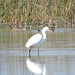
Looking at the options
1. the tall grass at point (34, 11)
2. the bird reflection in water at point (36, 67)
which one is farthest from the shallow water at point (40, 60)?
the tall grass at point (34, 11)

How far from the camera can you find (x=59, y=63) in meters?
8.62

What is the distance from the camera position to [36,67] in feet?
26.7

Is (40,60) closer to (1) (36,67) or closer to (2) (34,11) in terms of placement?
(1) (36,67)

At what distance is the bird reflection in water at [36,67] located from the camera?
24.6ft

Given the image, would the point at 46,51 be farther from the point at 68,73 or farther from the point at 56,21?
the point at 56,21

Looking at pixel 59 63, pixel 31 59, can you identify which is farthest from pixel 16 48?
pixel 59 63

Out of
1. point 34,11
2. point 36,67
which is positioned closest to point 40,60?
point 36,67

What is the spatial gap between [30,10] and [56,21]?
5.01ft

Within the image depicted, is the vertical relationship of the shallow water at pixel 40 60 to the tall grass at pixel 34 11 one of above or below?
below

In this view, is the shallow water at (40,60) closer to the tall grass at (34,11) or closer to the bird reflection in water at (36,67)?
the bird reflection in water at (36,67)

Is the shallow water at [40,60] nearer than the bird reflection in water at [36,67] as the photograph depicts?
No

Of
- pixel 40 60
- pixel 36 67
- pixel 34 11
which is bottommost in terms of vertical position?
pixel 36 67

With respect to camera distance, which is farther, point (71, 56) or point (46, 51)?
point (46, 51)

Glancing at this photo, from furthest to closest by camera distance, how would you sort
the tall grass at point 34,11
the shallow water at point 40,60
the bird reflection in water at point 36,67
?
the tall grass at point 34,11 → the shallow water at point 40,60 → the bird reflection in water at point 36,67
